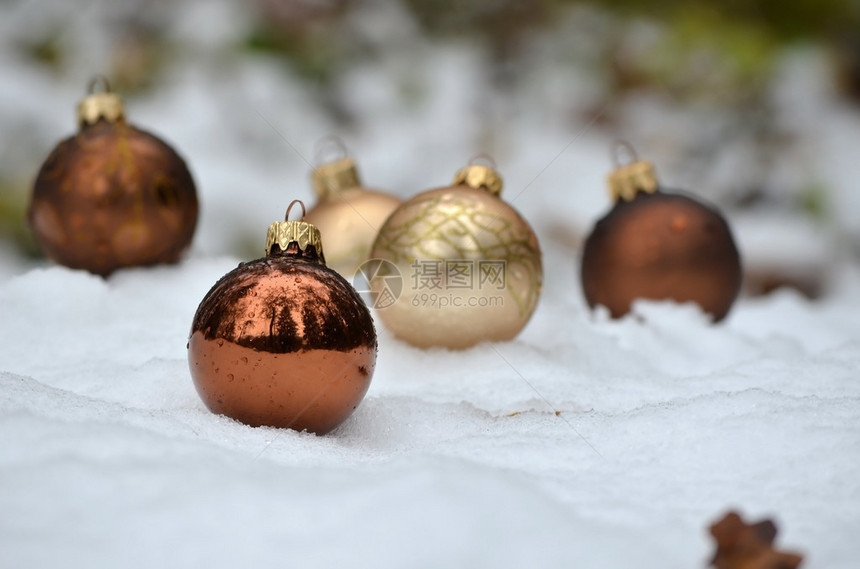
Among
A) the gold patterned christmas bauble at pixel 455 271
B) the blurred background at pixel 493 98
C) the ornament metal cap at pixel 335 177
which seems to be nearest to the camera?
the gold patterned christmas bauble at pixel 455 271

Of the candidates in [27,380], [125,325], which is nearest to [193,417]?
[27,380]

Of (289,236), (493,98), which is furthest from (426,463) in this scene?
(493,98)

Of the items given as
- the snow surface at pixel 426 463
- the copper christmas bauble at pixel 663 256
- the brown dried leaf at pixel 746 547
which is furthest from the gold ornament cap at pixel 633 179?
the brown dried leaf at pixel 746 547

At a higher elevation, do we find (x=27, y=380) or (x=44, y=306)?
(x=44, y=306)

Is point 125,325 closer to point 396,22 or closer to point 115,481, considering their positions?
point 115,481

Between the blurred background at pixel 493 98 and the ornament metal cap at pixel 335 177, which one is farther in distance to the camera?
the blurred background at pixel 493 98

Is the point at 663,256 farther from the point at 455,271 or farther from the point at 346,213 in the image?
the point at 346,213

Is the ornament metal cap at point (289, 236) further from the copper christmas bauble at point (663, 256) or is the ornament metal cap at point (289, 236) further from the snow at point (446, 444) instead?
the copper christmas bauble at point (663, 256)
